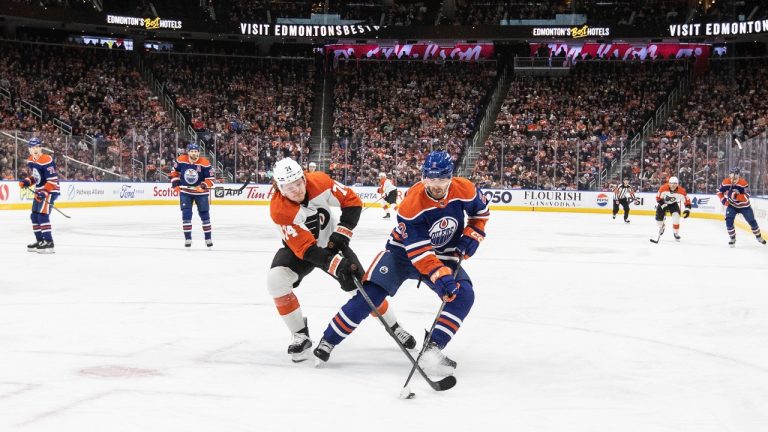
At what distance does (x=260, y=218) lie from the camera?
1989 centimetres

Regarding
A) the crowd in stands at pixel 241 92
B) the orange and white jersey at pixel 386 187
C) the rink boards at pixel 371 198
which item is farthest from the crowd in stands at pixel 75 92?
the orange and white jersey at pixel 386 187

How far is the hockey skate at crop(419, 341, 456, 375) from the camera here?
14.6 feet

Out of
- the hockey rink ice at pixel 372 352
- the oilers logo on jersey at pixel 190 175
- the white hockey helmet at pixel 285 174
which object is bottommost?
the hockey rink ice at pixel 372 352

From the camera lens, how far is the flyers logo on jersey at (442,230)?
4641mm

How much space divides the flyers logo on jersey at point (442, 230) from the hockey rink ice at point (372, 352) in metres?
0.74

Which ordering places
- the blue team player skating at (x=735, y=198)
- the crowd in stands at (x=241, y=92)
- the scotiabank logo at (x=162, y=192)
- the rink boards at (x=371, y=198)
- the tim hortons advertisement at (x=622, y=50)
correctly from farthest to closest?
the tim hortons advertisement at (x=622, y=50) → the crowd in stands at (x=241, y=92) → the scotiabank logo at (x=162, y=192) → the rink boards at (x=371, y=198) → the blue team player skating at (x=735, y=198)

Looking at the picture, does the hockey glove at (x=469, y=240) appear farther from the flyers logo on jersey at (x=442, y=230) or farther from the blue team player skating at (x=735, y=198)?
the blue team player skating at (x=735, y=198)

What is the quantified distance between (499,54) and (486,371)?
101 feet

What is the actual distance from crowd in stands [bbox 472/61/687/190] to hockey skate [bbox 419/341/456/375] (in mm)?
21814

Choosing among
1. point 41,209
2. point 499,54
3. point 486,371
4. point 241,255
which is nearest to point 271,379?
point 486,371

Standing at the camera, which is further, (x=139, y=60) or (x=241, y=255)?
(x=139, y=60)

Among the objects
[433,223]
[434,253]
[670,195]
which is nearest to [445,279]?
[434,253]

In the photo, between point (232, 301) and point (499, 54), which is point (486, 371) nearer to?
point (232, 301)

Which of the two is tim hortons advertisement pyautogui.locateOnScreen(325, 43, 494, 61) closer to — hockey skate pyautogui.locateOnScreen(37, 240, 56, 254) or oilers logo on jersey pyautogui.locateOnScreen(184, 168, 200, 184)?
oilers logo on jersey pyautogui.locateOnScreen(184, 168, 200, 184)
